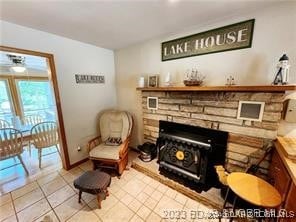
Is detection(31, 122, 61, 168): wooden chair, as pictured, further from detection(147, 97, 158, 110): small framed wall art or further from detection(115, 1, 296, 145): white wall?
detection(115, 1, 296, 145): white wall

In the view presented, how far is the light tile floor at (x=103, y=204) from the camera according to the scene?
169 cm

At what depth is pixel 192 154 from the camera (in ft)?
6.66

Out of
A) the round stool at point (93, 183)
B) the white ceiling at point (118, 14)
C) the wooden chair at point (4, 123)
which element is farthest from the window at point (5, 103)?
the round stool at point (93, 183)

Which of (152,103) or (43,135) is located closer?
(152,103)

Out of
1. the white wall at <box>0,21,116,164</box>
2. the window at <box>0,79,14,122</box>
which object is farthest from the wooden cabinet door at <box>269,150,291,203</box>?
the window at <box>0,79,14,122</box>

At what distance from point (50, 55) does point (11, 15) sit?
631 mm

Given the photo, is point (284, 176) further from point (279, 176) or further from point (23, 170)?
point (23, 170)

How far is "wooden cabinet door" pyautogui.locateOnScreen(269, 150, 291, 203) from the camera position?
1183 millimetres

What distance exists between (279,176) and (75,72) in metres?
3.19

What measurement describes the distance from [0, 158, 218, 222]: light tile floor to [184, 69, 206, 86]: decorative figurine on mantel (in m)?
1.61

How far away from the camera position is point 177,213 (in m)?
1.73

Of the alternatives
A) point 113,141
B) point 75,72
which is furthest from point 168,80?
point 75,72

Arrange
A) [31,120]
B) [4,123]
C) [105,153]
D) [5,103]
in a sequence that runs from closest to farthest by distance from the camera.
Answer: [105,153] < [4,123] < [5,103] < [31,120]

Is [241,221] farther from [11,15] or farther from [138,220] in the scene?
[11,15]
